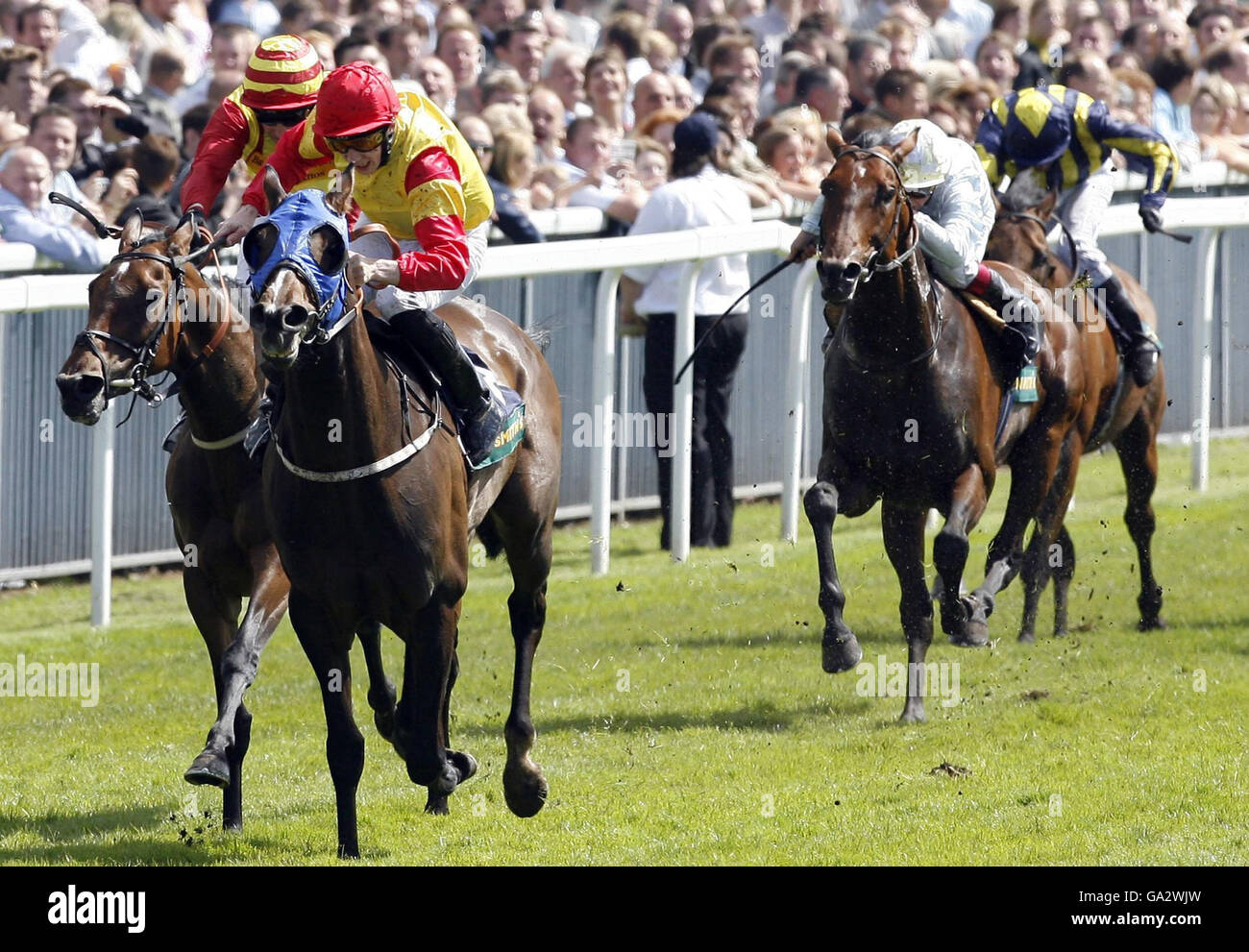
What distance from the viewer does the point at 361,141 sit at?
5938mm

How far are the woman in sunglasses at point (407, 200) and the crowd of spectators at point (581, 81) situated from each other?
91.3 inches

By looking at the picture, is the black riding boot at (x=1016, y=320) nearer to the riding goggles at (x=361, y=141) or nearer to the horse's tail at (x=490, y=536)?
the horse's tail at (x=490, y=536)

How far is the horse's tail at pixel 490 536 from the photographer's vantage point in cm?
704

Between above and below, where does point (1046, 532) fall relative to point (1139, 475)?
below

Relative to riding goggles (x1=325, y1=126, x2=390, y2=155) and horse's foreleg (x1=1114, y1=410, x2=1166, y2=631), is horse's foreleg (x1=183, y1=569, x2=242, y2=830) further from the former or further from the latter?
horse's foreleg (x1=1114, y1=410, x2=1166, y2=631)

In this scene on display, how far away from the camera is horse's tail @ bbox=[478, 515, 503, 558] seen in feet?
23.1

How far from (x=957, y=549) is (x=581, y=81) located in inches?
215

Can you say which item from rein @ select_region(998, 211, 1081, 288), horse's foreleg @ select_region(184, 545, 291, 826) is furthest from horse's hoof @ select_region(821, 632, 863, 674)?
rein @ select_region(998, 211, 1081, 288)

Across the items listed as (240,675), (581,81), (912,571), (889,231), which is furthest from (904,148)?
(581,81)

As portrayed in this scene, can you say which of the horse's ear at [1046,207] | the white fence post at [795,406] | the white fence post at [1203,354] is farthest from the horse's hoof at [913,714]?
the white fence post at [1203,354]

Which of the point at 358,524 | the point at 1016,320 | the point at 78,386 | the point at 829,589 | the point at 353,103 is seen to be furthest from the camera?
the point at 1016,320

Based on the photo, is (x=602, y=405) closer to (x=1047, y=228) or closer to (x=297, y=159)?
(x=1047, y=228)

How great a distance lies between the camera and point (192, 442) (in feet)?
21.9

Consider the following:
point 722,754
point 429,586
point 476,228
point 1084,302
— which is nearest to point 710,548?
point 1084,302
